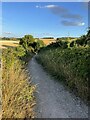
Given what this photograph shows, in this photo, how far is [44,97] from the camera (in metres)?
10.9

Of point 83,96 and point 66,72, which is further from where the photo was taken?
point 66,72

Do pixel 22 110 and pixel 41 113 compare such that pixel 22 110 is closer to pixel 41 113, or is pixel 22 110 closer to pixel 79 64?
pixel 41 113

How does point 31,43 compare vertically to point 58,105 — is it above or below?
above

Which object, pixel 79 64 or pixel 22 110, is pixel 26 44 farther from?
pixel 22 110

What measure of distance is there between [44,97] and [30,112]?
3.59m

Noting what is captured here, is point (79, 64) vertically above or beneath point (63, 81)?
above

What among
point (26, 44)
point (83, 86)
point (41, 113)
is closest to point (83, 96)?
point (83, 86)

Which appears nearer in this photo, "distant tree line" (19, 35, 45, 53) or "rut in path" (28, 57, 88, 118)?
"rut in path" (28, 57, 88, 118)

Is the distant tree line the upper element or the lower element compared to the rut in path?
upper

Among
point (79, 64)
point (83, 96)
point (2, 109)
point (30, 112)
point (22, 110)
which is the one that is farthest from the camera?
point (79, 64)

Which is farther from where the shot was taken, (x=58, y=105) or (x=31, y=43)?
(x=31, y=43)

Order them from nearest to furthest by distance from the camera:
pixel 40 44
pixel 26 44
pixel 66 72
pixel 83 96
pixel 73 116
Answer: pixel 73 116 < pixel 83 96 < pixel 66 72 < pixel 26 44 < pixel 40 44

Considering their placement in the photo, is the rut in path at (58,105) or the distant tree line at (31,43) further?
the distant tree line at (31,43)

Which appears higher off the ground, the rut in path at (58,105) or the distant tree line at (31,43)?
the distant tree line at (31,43)
